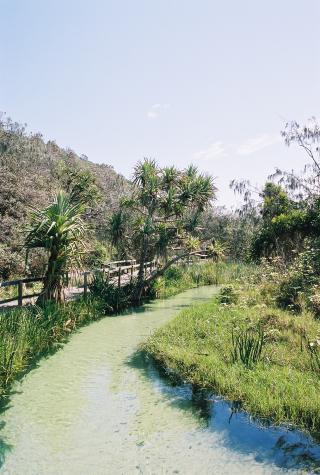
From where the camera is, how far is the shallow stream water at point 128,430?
474 centimetres

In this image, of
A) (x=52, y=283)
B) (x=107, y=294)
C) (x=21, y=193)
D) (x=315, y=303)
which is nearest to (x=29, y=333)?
(x=52, y=283)

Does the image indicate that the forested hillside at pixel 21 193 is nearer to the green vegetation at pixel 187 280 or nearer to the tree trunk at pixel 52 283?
the green vegetation at pixel 187 280

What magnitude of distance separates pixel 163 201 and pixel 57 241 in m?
6.97

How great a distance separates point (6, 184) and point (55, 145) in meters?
28.0

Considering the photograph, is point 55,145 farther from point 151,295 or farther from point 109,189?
point 151,295

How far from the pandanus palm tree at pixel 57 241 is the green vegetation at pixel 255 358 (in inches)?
119

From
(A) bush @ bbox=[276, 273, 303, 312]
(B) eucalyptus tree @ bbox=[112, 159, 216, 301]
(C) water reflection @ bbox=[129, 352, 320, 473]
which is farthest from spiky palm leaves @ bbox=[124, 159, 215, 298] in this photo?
(C) water reflection @ bbox=[129, 352, 320, 473]

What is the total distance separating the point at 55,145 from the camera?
46.8 metres

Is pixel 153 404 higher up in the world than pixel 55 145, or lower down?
lower down

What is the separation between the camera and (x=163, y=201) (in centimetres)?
1697

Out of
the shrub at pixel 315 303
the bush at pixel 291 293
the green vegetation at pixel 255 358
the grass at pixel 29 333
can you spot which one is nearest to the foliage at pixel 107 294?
the grass at pixel 29 333

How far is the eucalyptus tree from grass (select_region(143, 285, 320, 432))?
19.9 ft

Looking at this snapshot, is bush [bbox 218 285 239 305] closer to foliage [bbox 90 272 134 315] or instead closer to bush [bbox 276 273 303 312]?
bush [bbox 276 273 303 312]

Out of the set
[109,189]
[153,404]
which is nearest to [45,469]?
[153,404]
